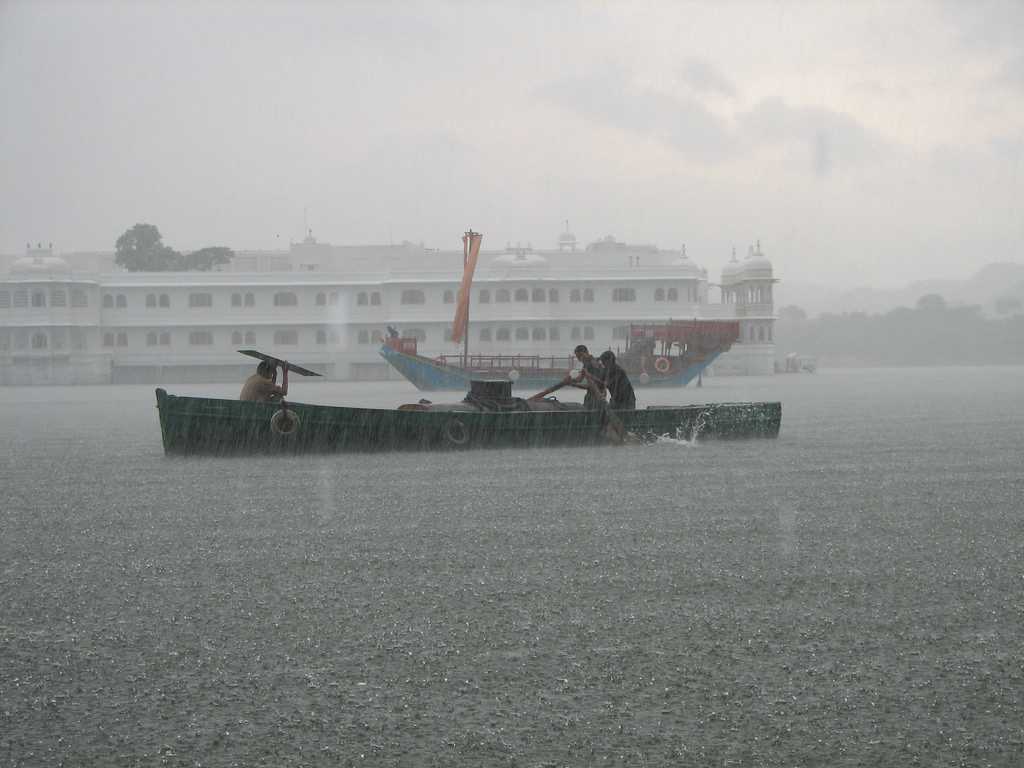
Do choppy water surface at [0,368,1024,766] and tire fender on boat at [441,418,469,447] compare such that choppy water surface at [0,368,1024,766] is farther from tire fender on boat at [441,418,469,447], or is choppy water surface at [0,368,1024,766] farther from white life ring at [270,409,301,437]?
tire fender on boat at [441,418,469,447]

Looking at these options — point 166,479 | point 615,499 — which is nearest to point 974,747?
point 615,499

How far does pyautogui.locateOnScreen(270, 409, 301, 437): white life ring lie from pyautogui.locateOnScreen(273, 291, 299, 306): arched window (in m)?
48.9

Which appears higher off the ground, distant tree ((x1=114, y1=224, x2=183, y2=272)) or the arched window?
distant tree ((x1=114, y1=224, x2=183, y2=272))

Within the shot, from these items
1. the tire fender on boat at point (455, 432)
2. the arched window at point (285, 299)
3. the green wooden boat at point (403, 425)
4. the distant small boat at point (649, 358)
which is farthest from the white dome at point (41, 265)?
the tire fender on boat at point (455, 432)

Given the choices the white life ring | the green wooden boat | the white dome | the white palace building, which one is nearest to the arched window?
the white palace building

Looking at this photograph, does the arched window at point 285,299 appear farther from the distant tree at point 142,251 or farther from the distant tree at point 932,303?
the distant tree at point 932,303

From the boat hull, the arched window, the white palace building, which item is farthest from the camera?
the arched window

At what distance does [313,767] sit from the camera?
3746 millimetres

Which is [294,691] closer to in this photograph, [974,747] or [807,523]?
[974,747]

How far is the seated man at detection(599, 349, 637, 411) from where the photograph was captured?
15469 millimetres

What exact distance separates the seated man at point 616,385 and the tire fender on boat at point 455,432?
2.13m

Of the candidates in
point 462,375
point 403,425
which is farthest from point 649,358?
point 403,425

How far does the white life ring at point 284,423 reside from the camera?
14203 mm

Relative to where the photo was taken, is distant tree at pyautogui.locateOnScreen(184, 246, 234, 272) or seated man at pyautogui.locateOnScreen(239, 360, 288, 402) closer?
seated man at pyautogui.locateOnScreen(239, 360, 288, 402)
